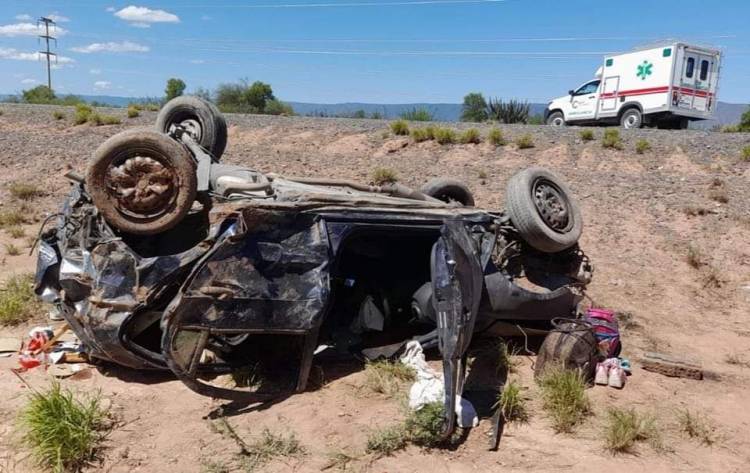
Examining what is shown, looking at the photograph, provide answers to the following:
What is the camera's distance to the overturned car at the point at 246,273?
4.04 m

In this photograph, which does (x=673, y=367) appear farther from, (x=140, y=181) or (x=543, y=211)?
(x=140, y=181)

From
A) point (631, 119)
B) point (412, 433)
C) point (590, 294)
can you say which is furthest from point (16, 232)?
point (631, 119)

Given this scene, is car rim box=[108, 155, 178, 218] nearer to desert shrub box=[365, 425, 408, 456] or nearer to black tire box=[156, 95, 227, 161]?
desert shrub box=[365, 425, 408, 456]

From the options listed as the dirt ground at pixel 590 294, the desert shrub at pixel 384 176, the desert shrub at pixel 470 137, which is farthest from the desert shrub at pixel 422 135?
the desert shrub at pixel 384 176

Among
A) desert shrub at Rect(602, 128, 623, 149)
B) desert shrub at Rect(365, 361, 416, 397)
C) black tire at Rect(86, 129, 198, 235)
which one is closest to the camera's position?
black tire at Rect(86, 129, 198, 235)

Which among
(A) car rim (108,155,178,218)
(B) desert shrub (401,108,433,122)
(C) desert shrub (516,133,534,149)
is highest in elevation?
(B) desert shrub (401,108,433,122)

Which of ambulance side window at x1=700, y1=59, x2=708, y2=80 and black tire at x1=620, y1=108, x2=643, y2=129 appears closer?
black tire at x1=620, y1=108, x2=643, y2=129

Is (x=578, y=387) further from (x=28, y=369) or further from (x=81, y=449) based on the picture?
(x=28, y=369)

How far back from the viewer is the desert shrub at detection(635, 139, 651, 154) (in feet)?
42.3

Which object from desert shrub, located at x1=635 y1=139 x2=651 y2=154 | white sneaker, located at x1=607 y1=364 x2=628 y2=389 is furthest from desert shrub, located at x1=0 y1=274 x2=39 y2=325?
desert shrub, located at x1=635 y1=139 x2=651 y2=154

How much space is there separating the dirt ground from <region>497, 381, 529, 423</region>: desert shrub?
126 millimetres

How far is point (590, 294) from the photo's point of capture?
784 cm

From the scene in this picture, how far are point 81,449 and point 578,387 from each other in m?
3.29

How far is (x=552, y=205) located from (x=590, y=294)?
2185 millimetres
